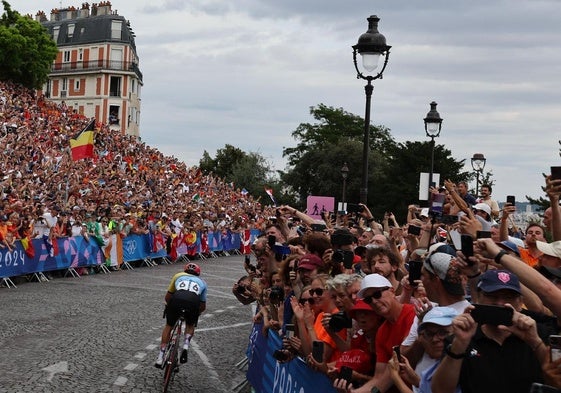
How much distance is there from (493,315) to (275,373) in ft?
15.5

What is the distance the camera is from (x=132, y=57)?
364 feet

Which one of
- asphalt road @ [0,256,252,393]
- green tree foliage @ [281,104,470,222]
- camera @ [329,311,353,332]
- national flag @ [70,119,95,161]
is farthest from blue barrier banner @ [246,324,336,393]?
green tree foliage @ [281,104,470,222]

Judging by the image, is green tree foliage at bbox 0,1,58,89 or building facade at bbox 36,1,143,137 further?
building facade at bbox 36,1,143,137

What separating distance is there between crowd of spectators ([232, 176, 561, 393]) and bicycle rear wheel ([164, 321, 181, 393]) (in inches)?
70.3

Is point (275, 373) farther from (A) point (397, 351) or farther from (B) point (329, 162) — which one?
(B) point (329, 162)

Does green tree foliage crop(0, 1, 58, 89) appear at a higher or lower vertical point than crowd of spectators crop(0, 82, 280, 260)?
higher

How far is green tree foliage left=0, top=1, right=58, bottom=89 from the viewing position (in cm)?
6894

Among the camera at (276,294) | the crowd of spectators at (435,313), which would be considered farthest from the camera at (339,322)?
the camera at (276,294)

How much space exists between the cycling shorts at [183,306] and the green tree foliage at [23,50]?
60.2 m

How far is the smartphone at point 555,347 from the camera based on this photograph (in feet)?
13.3

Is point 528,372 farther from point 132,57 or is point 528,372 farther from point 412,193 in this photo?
point 132,57

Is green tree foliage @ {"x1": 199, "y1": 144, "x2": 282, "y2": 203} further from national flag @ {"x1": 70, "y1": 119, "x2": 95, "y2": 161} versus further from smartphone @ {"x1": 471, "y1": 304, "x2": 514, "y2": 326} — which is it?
smartphone @ {"x1": 471, "y1": 304, "x2": 514, "y2": 326}

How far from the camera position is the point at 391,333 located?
600 centimetres

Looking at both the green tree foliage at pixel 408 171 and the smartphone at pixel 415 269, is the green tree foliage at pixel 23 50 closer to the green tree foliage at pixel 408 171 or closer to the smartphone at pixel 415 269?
the green tree foliage at pixel 408 171
